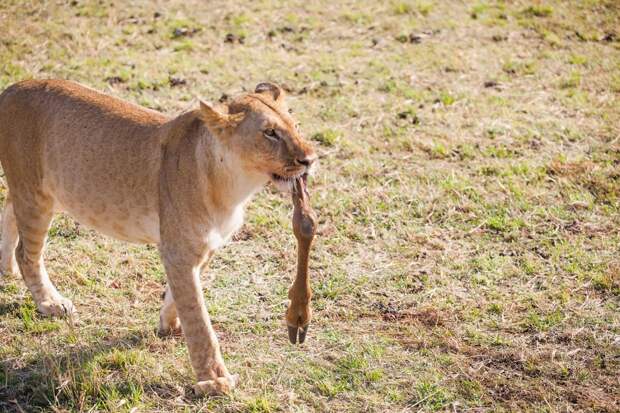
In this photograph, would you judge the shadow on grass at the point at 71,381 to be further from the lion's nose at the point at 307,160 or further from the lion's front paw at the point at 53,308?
the lion's nose at the point at 307,160

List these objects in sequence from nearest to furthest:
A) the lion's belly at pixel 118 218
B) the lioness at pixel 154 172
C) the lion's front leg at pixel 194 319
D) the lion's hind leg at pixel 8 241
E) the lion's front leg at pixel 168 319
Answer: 1. the lioness at pixel 154 172
2. the lion's front leg at pixel 194 319
3. the lion's belly at pixel 118 218
4. the lion's front leg at pixel 168 319
5. the lion's hind leg at pixel 8 241

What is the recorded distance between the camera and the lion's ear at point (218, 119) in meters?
4.37

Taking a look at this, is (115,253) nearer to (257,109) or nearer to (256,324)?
(256,324)

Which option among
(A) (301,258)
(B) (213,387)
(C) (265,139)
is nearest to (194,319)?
(B) (213,387)

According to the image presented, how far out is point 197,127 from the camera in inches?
188

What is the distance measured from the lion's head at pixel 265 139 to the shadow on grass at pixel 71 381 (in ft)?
5.03

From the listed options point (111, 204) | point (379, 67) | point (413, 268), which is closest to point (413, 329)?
point (413, 268)

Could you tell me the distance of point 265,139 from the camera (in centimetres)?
439

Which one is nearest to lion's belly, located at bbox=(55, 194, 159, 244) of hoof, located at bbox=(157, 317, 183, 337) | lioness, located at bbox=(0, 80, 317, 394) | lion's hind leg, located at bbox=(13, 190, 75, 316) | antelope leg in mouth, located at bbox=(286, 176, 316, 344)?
lioness, located at bbox=(0, 80, 317, 394)

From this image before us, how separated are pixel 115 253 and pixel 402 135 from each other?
3427 millimetres

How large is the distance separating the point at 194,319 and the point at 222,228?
1.86ft

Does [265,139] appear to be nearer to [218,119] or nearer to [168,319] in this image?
[218,119]

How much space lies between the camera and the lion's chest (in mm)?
4691

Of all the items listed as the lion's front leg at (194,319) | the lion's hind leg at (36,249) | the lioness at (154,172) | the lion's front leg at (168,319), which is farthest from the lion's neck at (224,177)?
the lion's hind leg at (36,249)
